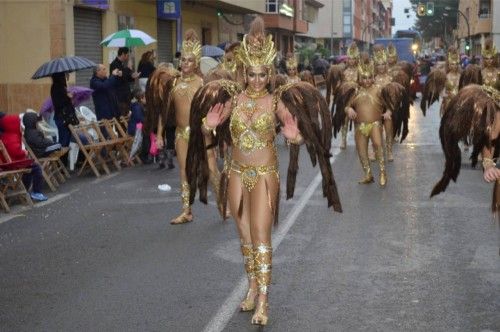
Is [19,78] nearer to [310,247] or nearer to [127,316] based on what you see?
[310,247]

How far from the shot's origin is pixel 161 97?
389 inches

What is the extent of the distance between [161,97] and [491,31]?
189ft

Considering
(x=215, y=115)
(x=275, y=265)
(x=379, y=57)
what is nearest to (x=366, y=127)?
(x=379, y=57)

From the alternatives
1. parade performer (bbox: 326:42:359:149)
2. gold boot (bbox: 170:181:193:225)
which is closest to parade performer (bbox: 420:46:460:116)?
parade performer (bbox: 326:42:359:149)

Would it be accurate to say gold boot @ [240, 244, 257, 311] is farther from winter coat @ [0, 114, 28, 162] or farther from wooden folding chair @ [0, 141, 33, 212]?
winter coat @ [0, 114, 28, 162]

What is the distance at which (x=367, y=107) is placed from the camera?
12156 millimetres

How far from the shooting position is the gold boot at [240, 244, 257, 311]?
6.29 m

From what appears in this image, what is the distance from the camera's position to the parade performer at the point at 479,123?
619 centimetres

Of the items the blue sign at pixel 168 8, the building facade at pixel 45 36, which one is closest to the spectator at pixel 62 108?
the building facade at pixel 45 36

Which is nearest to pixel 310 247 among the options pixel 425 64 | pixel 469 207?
pixel 469 207

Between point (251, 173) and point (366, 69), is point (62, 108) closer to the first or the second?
point (366, 69)

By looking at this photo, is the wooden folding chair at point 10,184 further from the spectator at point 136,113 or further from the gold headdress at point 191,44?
the spectator at point 136,113

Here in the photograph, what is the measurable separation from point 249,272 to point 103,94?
10109 millimetres

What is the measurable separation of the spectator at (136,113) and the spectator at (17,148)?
392 centimetres
